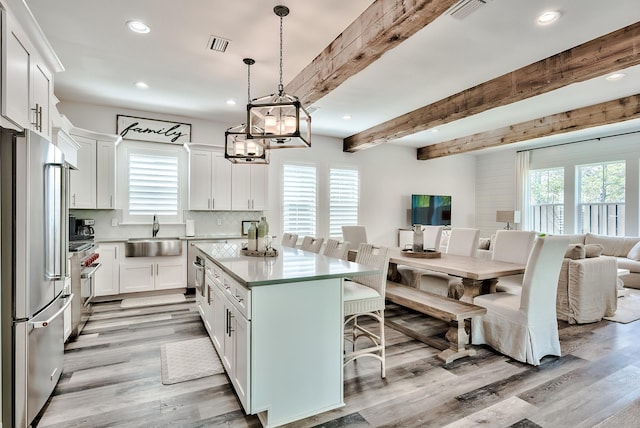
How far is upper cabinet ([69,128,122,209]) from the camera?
4598 mm

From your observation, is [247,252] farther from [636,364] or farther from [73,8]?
[636,364]

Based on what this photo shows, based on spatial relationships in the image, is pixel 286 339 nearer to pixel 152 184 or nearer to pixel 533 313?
pixel 533 313

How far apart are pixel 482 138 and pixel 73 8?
21.5 ft

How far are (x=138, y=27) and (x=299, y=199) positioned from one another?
164 inches

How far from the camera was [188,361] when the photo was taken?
2830 mm

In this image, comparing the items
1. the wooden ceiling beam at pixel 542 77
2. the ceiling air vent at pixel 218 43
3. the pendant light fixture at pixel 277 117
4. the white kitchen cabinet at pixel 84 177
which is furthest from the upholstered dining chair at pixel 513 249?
the white kitchen cabinet at pixel 84 177

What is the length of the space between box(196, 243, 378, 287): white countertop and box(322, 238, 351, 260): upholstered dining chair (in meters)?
0.26

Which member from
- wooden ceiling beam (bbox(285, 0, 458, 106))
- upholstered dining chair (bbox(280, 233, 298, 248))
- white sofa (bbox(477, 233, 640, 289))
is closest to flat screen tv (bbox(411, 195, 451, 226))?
white sofa (bbox(477, 233, 640, 289))

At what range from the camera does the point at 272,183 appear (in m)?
6.36

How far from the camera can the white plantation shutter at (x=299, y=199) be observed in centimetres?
650

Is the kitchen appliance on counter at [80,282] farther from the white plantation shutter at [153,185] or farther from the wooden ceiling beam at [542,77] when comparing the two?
the wooden ceiling beam at [542,77]

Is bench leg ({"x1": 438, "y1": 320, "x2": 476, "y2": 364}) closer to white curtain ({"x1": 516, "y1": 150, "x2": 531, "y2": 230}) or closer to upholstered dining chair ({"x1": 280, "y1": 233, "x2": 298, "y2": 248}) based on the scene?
upholstered dining chair ({"x1": 280, "y1": 233, "x2": 298, "y2": 248})

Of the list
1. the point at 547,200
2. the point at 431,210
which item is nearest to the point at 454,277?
the point at 431,210

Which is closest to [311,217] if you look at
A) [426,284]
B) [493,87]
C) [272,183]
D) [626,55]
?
[272,183]
